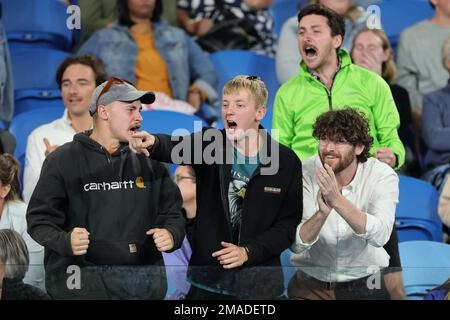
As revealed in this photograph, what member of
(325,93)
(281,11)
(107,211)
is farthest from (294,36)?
(107,211)

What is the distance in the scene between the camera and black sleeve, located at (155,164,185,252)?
4676 millimetres

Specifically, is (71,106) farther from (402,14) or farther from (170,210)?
(402,14)

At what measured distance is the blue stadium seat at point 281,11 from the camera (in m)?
7.23

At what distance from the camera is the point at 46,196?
4.57 metres

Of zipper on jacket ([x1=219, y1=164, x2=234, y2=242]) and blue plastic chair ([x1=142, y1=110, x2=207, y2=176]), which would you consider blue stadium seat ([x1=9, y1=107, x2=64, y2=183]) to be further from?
zipper on jacket ([x1=219, y1=164, x2=234, y2=242])

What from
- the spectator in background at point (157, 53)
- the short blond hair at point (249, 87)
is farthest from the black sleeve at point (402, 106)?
the short blond hair at point (249, 87)

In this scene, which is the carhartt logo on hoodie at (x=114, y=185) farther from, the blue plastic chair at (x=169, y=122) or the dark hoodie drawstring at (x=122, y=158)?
the blue plastic chair at (x=169, y=122)

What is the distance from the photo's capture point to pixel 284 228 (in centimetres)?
474

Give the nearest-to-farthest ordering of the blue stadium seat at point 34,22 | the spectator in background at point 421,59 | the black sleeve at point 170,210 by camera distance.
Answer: the black sleeve at point 170,210, the spectator in background at point 421,59, the blue stadium seat at point 34,22

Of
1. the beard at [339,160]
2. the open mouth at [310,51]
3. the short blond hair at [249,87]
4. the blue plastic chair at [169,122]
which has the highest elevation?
the open mouth at [310,51]

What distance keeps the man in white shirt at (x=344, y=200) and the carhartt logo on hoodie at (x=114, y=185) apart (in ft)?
2.32

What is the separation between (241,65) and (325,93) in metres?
1.58

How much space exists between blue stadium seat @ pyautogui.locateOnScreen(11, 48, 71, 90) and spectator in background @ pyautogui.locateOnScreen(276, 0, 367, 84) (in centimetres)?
130

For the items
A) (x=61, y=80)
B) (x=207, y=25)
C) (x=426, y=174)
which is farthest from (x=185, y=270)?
(x=207, y=25)
